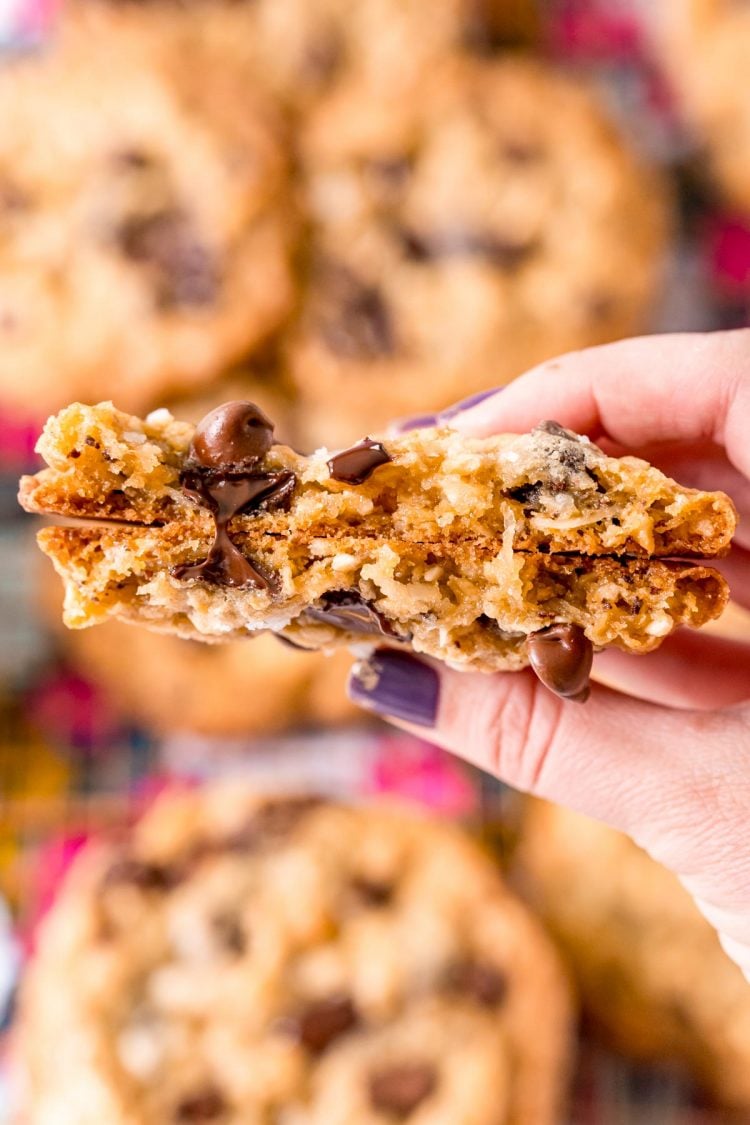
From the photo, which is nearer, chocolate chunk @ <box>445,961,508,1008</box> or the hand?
the hand

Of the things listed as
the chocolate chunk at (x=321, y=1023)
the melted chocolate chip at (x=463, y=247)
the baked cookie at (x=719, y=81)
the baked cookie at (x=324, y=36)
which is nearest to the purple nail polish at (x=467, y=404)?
the melted chocolate chip at (x=463, y=247)

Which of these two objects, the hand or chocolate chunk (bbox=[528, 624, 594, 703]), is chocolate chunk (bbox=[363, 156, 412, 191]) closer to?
the hand

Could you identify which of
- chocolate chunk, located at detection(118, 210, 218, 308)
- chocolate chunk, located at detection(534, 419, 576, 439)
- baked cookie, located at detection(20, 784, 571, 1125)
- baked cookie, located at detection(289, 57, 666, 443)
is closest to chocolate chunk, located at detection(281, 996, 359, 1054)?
baked cookie, located at detection(20, 784, 571, 1125)

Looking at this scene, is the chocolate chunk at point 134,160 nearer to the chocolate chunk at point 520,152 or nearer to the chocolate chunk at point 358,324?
the chocolate chunk at point 358,324

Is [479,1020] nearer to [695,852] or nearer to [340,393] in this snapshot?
[695,852]

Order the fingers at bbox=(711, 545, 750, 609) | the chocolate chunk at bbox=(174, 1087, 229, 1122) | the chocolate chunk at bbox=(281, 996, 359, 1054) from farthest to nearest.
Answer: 1. the chocolate chunk at bbox=(281, 996, 359, 1054)
2. the chocolate chunk at bbox=(174, 1087, 229, 1122)
3. the fingers at bbox=(711, 545, 750, 609)

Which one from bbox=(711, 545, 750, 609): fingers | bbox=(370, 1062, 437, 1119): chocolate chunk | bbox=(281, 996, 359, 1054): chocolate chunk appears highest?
bbox=(711, 545, 750, 609): fingers

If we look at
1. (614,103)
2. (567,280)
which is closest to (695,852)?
(567,280)
